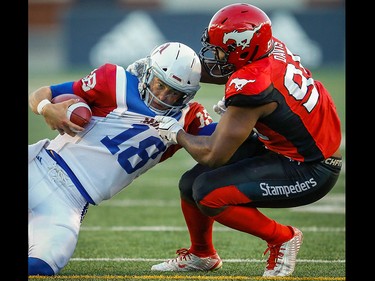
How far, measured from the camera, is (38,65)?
20953mm

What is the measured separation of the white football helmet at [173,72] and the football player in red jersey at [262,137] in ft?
0.40

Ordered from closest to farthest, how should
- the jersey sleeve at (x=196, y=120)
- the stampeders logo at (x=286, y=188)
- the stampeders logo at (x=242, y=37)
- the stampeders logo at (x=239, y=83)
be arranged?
the stampeders logo at (x=239, y=83), the stampeders logo at (x=242, y=37), the stampeders logo at (x=286, y=188), the jersey sleeve at (x=196, y=120)

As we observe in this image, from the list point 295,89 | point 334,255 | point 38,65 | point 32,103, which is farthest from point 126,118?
point 38,65

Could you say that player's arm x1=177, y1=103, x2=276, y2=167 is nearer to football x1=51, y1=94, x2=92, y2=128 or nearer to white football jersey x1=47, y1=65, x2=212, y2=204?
white football jersey x1=47, y1=65, x2=212, y2=204

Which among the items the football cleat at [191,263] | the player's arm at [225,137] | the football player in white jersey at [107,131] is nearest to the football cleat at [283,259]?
the football cleat at [191,263]

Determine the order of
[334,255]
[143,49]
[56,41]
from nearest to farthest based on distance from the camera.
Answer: [334,255] → [143,49] → [56,41]

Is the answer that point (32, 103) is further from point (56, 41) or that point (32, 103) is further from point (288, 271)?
point (56, 41)

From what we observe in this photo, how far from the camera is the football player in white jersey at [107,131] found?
12.4 feet

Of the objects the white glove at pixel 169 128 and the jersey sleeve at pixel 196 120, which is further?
the jersey sleeve at pixel 196 120

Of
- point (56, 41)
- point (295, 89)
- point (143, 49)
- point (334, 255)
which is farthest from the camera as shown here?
point (56, 41)

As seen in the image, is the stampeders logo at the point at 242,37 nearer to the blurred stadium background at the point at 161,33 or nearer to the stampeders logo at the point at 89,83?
the stampeders logo at the point at 89,83
